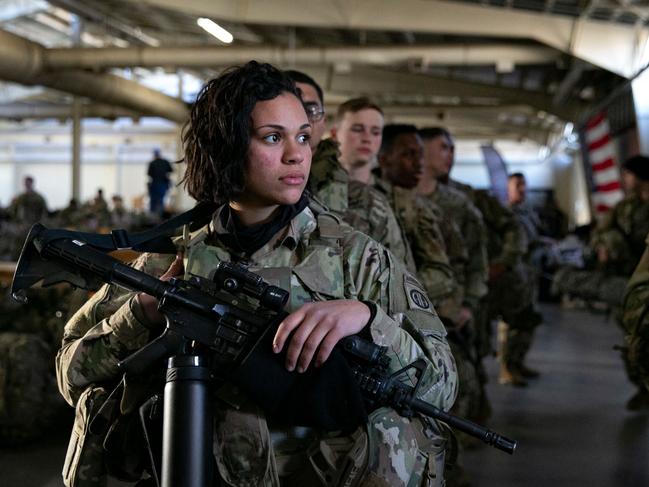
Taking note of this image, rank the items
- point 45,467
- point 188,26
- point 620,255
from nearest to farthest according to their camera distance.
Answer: point 45,467
point 620,255
point 188,26

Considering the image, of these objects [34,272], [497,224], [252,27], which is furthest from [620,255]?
[252,27]

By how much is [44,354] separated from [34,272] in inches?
134

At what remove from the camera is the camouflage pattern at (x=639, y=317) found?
2.47 metres

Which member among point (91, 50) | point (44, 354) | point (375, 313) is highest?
point (91, 50)

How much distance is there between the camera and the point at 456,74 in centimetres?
1584

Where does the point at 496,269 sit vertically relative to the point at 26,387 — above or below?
above

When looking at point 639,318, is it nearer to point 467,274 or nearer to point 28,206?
point 467,274

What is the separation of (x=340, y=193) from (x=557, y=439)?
9.52 feet

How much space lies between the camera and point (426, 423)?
166cm

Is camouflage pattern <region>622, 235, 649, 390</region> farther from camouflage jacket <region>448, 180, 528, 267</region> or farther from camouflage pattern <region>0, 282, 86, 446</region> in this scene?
camouflage jacket <region>448, 180, 528, 267</region>

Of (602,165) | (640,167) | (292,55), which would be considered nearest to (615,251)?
(640,167)

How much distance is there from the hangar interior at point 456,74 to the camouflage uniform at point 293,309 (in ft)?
8.48

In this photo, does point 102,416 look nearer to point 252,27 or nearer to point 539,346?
point 539,346

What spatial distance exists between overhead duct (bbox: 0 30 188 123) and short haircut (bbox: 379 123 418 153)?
874 centimetres
